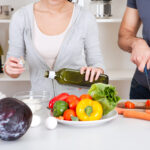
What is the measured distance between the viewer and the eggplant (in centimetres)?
77

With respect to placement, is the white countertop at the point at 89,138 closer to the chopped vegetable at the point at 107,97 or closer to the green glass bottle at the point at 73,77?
the chopped vegetable at the point at 107,97

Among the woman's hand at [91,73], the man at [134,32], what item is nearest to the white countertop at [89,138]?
the woman's hand at [91,73]

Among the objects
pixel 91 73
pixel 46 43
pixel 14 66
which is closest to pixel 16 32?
pixel 46 43

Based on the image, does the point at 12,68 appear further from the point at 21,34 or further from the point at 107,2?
the point at 107,2

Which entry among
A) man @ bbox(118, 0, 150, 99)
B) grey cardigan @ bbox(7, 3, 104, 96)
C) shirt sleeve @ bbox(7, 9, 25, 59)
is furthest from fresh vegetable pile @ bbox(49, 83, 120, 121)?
shirt sleeve @ bbox(7, 9, 25, 59)

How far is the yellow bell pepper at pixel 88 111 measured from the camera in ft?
3.08

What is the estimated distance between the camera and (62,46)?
1.53 m

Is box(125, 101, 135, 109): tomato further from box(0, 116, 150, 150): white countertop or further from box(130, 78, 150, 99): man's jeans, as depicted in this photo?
box(130, 78, 150, 99): man's jeans

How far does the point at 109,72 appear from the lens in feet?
7.99

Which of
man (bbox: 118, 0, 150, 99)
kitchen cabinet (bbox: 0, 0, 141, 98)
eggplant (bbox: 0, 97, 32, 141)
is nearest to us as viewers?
eggplant (bbox: 0, 97, 32, 141)

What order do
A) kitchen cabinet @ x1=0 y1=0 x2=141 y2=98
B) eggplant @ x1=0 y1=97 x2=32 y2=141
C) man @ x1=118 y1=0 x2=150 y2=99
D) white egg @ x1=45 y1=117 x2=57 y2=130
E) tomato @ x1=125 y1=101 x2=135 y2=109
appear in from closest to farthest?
eggplant @ x1=0 y1=97 x2=32 y2=141
white egg @ x1=45 y1=117 x2=57 y2=130
tomato @ x1=125 y1=101 x2=135 y2=109
man @ x1=118 y1=0 x2=150 y2=99
kitchen cabinet @ x1=0 y1=0 x2=141 y2=98

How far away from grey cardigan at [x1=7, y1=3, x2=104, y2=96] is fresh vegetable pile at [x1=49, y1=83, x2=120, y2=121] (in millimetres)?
518

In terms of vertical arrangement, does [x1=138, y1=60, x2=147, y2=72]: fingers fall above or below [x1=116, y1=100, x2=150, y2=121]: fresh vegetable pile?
above

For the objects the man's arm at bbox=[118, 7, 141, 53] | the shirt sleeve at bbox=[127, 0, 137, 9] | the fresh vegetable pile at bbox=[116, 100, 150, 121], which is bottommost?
the fresh vegetable pile at bbox=[116, 100, 150, 121]
